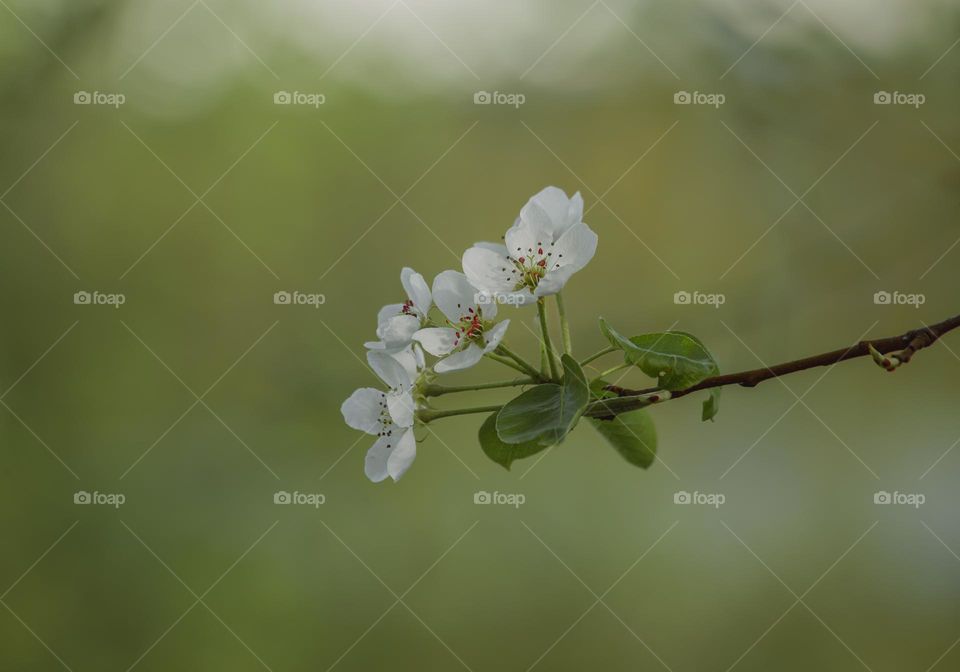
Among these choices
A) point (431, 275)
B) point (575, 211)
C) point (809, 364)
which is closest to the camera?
point (809, 364)

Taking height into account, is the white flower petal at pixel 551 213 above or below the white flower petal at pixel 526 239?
above

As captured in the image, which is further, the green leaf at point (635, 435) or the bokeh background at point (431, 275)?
the bokeh background at point (431, 275)

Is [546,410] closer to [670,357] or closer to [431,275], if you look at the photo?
[670,357]

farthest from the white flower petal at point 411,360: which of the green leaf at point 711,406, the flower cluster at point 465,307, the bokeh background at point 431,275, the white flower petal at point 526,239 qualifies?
the bokeh background at point 431,275

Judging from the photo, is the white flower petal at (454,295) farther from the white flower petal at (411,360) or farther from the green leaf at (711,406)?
the green leaf at (711,406)

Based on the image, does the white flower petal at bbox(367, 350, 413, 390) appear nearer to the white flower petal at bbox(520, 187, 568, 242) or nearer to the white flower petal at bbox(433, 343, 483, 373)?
the white flower petal at bbox(433, 343, 483, 373)

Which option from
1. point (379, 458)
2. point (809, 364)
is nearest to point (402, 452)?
point (379, 458)

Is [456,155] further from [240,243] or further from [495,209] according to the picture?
[240,243]

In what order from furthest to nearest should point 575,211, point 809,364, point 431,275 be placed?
point 431,275 < point 575,211 < point 809,364
